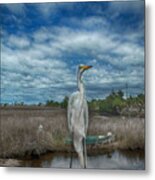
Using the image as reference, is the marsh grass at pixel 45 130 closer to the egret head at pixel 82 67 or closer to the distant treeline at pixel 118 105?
the distant treeline at pixel 118 105

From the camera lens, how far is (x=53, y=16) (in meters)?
2.02

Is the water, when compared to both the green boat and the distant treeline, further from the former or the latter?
the distant treeline

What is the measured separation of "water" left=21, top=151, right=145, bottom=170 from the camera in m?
1.95

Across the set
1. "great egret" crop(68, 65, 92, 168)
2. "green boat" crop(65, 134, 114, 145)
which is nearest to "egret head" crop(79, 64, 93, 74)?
"great egret" crop(68, 65, 92, 168)

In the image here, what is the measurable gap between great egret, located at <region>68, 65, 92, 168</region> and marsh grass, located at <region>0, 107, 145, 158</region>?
0.03 m

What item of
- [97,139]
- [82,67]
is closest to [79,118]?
[97,139]

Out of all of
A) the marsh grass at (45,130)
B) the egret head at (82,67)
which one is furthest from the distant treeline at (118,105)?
the egret head at (82,67)

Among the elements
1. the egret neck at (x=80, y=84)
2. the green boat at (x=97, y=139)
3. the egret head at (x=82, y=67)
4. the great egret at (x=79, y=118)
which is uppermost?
the egret head at (x=82, y=67)

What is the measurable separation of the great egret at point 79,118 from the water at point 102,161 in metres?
0.05

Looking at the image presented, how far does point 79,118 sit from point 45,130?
6.5 inches

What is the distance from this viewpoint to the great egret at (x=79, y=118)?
2.00 metres

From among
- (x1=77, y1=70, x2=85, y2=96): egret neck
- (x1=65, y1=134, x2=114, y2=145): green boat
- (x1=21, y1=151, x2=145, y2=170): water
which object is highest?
(x1=77, y1=70, x2=85, y2=96): egret neck

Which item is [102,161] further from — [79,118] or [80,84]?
[80,84]

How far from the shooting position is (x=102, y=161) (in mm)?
1975
